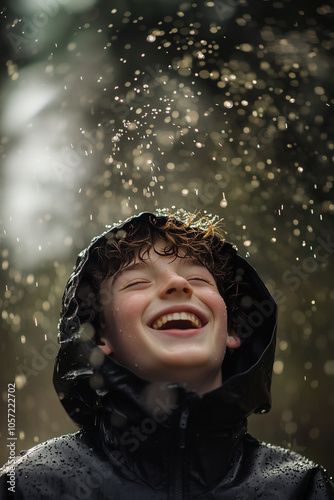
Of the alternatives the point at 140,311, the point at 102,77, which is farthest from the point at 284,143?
the point at 140,311

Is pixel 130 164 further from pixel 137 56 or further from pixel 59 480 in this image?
pixel 59 480

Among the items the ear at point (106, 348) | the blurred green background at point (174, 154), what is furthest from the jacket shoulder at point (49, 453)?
the blurred green background at point (174, 154)

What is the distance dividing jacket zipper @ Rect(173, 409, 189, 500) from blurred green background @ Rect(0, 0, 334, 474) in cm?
124

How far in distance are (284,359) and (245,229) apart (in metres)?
0.54

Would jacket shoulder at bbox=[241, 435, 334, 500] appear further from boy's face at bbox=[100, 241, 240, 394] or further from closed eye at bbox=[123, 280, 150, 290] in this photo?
closed eye at bbox=[123, 280, 150, 290]

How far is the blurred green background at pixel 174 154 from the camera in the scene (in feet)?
6.68

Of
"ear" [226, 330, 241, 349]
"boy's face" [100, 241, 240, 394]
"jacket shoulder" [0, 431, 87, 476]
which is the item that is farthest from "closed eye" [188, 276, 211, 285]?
"jacket shoulder" [0, 431, 87, 476]

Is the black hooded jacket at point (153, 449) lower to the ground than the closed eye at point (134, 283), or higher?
lower

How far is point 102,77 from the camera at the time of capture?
2.14 metres

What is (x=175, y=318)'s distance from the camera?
0.95m

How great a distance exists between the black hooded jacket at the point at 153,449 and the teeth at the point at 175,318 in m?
0.10

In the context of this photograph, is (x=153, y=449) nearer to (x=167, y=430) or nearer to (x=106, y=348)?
(x=167, y=430)

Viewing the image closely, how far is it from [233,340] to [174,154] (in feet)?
3.97

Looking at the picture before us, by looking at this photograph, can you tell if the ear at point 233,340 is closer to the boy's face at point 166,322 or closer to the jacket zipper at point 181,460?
the boy's face at point 166,322
